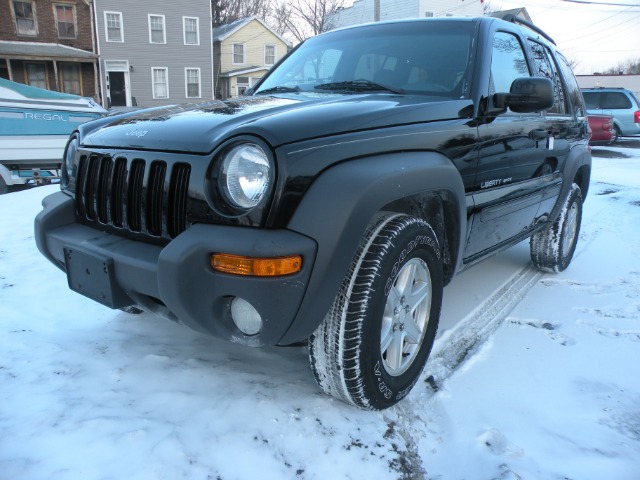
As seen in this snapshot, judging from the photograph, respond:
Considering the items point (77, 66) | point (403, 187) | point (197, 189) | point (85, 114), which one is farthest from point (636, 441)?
point (77, 66)

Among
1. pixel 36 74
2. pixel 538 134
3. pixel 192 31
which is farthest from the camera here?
pixel 192 31

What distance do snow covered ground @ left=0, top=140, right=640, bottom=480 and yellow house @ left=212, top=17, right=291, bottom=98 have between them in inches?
1170

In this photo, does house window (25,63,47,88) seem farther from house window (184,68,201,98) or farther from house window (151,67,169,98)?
house window (184,68,201,98)

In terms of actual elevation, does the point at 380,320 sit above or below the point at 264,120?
below

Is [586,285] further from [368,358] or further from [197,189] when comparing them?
[197,189]

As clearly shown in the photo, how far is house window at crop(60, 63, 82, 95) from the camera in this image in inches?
992

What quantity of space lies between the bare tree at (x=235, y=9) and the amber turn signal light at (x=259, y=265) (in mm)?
45816

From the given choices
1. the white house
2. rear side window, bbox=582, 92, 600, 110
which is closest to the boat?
rear side window, bbox=582, 92, 600, 110

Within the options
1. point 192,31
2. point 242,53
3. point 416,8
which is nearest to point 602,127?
point 416,8

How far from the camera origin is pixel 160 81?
26953mm

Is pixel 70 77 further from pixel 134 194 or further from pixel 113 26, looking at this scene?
pixel 134 194

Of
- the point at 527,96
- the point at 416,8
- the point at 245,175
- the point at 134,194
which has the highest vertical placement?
the point at 416,8

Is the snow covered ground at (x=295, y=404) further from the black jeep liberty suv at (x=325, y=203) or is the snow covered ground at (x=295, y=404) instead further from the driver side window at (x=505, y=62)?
the driver side window at (x=505, y=62)

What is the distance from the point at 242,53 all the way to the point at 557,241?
3102cm
